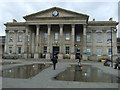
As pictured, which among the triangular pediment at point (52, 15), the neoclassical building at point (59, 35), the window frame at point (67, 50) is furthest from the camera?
the window frame at point (67, 50)

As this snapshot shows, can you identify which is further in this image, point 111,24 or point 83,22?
point 111,24

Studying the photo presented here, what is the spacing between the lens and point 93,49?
1747 inches

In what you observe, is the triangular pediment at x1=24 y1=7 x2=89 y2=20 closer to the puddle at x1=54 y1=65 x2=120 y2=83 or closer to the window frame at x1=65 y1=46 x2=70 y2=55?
the window frame at x1=65 y1=46 x2=70 y2=55

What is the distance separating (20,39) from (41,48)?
27.0ft

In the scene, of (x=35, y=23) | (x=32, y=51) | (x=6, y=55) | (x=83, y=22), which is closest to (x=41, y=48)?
(x=32, y=51)

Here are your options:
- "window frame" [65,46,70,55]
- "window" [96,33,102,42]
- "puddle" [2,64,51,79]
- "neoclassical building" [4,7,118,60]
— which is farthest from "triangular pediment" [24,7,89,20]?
"puddle" [2,64,51,79]

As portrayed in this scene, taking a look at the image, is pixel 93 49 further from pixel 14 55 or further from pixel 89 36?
pixel 14 55

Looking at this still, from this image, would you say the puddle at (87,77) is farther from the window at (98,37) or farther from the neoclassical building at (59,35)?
the window at (98,37)

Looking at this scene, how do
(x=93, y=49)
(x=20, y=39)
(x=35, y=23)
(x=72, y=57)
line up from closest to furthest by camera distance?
(x=72, y=57)
(x=35, y=23)
(x=93, y=49)
(x=20, y=39)

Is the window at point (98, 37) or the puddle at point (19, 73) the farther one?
the window at point (98, 37)

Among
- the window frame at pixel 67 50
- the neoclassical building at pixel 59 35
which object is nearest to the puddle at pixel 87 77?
the neoclassical building at pixel 59 35

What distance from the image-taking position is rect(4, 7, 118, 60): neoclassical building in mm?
40562

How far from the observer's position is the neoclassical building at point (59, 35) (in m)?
40.6

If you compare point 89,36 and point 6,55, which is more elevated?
point 89,36
